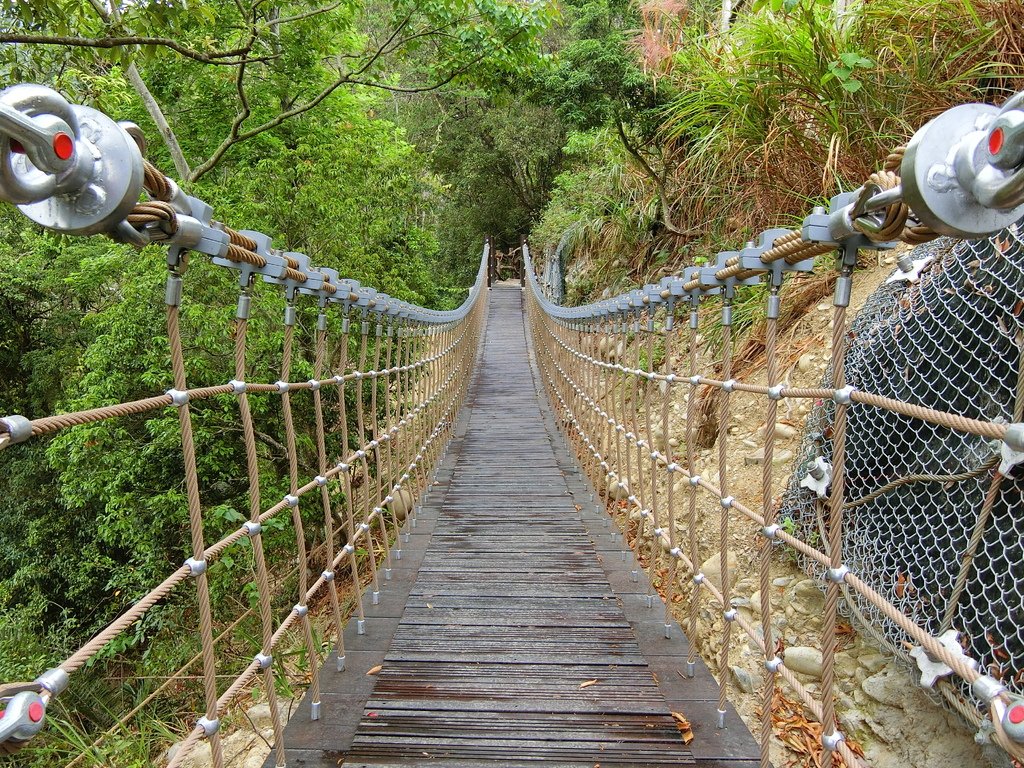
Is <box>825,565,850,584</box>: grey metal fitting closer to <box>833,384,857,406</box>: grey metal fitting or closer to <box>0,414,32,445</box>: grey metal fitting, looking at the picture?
<box>833,384,857,406</box>: grey metal fitting

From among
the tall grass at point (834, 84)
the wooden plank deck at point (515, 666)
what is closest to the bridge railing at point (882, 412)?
the wooden plank deck at point (515, 666)

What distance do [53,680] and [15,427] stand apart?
277 mm

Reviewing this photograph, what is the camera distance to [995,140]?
1.82 ft

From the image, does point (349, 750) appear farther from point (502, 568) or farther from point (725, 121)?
point (725, 121)

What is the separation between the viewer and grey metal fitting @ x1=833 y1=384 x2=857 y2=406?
88 centimetres

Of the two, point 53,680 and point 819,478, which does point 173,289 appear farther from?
point 819,478

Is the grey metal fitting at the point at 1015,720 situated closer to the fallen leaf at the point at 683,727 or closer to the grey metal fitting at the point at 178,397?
the fallen leaf at the point at 683,727

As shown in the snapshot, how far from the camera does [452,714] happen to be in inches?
56.1

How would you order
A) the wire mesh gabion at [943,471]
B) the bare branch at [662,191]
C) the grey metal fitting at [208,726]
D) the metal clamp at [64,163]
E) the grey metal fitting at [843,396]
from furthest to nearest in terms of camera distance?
the bare branch at [662,191] < the wire mesh gabion at [943,471] < the grey metal fitting at [208,726] < the grey metal fitting at [843,396] < the metal clamp at [64,163]

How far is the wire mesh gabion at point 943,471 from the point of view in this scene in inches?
49.3

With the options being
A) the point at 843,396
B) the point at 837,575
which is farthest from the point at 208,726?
the point at 843,396

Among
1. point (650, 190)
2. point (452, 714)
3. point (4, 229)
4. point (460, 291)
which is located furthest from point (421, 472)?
point (460, 291)

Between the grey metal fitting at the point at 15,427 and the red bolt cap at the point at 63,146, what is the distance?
26 cm

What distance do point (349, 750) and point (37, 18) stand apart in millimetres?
2758
